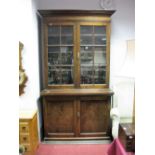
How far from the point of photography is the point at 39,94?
3232 millimetres

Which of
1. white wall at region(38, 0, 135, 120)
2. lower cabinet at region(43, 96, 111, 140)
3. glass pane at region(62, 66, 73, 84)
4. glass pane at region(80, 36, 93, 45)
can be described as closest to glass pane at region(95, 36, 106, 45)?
glass pane at region(80, 36, 93, 45)

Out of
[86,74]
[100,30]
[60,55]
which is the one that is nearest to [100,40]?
[100,30]

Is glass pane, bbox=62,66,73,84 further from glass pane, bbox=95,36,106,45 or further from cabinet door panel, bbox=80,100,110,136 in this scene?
glass pane, bbox=95,36,106,45

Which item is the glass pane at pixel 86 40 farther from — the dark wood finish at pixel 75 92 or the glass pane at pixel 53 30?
the dark wood finish at pixel 75 92

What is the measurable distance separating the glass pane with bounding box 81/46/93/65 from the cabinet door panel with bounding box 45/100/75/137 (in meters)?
0.81

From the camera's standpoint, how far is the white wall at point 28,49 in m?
2.79

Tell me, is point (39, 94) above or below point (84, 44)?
below

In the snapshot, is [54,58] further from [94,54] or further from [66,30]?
[94,54]

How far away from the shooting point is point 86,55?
3334 millimetres

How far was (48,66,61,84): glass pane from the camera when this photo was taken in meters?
3.30
